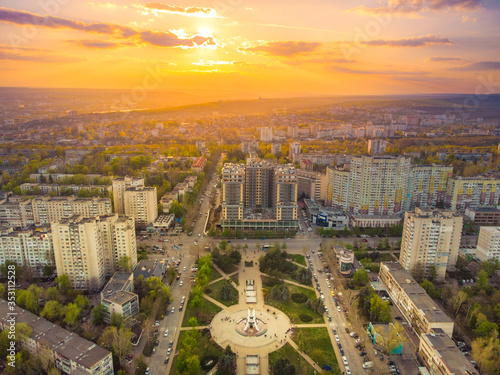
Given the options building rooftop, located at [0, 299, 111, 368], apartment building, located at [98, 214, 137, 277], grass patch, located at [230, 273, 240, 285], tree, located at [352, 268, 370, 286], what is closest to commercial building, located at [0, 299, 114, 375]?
building rooftop, located at [0, 299, 111, 368]

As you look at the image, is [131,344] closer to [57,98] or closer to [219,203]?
[219,203]

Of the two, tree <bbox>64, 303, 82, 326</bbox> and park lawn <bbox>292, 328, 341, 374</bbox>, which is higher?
tree <bbox>64, 303, 82, 326</bbox>

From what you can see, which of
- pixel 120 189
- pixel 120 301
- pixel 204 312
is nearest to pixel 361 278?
pixel 204 312

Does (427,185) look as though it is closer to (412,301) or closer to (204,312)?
(412,301)

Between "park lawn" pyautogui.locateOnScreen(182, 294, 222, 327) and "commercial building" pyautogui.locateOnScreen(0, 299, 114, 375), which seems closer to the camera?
"commercial building" pyautogui.locateOnScreen(0, 299, 114, 375)

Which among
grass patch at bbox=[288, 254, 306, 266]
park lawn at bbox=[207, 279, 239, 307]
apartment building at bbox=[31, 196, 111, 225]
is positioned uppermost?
apartment building at bbox=[31, 196, 111, 225]

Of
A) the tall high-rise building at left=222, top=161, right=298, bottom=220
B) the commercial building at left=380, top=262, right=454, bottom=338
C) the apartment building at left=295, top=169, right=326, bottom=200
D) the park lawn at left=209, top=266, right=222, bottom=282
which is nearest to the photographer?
the commercial building at left=380, top=262, right=454, bottom=338

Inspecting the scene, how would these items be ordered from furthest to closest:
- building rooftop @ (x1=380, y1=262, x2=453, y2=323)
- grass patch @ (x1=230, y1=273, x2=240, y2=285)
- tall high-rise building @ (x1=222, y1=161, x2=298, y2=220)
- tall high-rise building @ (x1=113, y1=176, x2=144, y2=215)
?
tall high-rise building @ (x1=113, y1=176, x2=144, y2=215) → tall high-rise building @ (x1=222, y1=161, x2=298, y2=220) → grass patch @ (x1=230, y1=273, x2=240, y2=285) → building rooftop @ (x1=380, y1=262, x2=453, y2=323)

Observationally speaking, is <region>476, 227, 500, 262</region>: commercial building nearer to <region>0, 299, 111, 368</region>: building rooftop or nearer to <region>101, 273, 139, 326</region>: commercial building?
<region>101, 273, 139, 326</region>: commercial building
